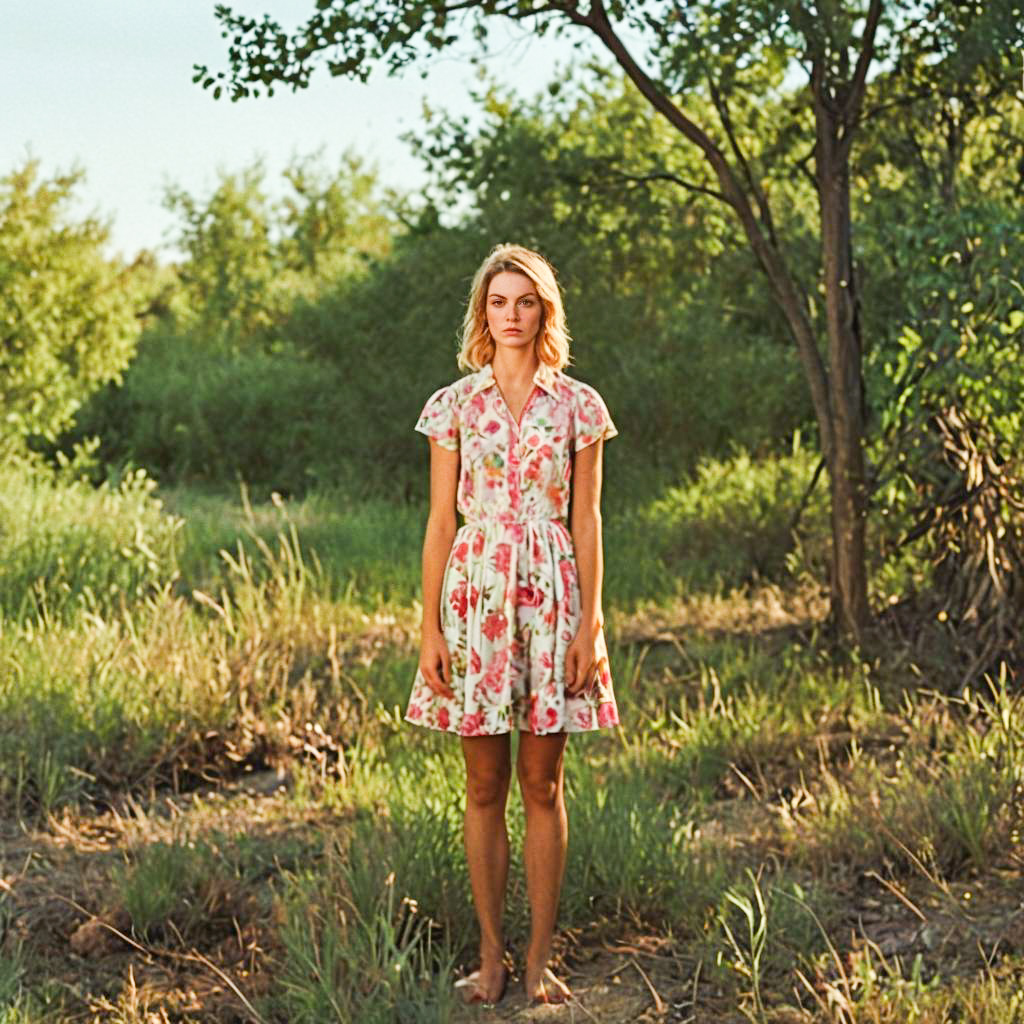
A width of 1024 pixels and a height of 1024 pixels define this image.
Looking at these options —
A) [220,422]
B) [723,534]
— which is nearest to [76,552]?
[723,534]

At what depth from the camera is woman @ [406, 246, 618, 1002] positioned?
395 cm

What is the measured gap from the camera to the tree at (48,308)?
1330 cm

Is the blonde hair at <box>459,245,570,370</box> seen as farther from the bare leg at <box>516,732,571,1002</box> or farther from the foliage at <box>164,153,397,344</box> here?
the foliage at <box>164,153,397,344</box>

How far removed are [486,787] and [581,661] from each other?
1.44 feet

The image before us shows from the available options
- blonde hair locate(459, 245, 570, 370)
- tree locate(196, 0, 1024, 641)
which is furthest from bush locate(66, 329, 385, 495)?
blonde hair locate(459, 245, 570, 370)

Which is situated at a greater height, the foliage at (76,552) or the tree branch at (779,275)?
the tree branch at (779,275)

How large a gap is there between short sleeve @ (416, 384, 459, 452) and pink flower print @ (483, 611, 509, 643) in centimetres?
46

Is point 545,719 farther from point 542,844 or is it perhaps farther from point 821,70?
point 821,70

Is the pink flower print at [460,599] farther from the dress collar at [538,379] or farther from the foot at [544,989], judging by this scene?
the foot at [544,989]

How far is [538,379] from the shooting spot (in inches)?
159

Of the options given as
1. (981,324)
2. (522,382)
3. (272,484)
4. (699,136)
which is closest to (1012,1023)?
(522,382)

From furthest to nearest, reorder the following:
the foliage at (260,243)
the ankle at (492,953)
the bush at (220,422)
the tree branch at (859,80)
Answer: the foliage at (260,243) < the bush at (220,422) < the tree branch at (859,80) < the ankle at (492,953)

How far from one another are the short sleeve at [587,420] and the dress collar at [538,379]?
78mm

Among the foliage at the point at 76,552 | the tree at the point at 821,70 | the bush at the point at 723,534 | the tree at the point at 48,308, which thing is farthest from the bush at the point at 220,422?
the tree at the point at 821,70
